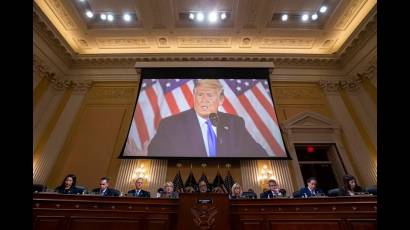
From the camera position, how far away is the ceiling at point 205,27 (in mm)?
8086

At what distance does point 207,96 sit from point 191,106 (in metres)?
0.73

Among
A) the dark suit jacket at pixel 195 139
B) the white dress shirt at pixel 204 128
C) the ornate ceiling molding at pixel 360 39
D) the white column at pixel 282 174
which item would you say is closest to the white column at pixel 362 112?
the ornate ceiling molding at pixel 360 39

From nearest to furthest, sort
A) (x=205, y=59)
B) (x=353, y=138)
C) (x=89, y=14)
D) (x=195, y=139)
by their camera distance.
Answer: (x=195, y=139) < (x=353, y=138) < (x=89, y=14) < (x=205, y=59)

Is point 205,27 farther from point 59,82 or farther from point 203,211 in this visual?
point 203,211

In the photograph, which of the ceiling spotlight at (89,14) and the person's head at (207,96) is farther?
the ceiling spotlight at (89,14)

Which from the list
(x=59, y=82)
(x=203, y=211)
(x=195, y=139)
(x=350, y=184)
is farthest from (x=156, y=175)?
(x=59, y=82)

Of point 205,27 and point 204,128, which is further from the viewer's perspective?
point 205,27

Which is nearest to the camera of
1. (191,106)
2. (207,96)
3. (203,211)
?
(203,211)

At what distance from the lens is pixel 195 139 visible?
749cm

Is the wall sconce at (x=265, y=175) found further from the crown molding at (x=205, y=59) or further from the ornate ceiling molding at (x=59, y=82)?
the ornate ceiling molding at (x=59, y=82)

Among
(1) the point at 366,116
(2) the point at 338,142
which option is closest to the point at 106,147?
(2) the point at 338,142

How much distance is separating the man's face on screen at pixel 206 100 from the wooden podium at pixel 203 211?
4364 millimetres

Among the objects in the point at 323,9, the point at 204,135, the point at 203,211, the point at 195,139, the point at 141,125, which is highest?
the point at 323,9

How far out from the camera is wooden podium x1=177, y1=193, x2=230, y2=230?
11.4 ft
